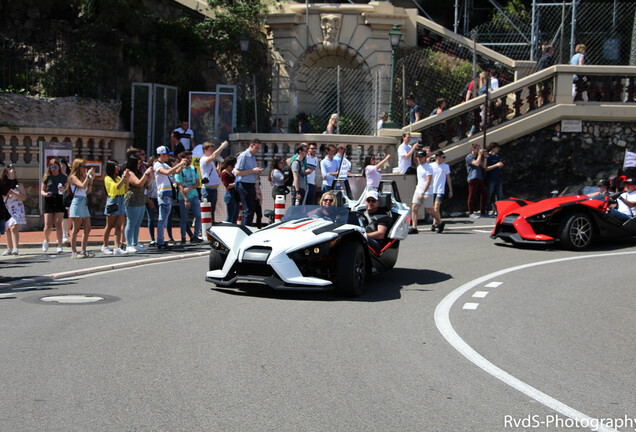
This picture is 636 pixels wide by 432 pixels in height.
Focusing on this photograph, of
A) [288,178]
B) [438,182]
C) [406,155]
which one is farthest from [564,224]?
[288,178]

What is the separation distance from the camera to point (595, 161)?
23297 mm

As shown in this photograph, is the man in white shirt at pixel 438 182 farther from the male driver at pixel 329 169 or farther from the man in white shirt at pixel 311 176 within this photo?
the man in white shirt at pixel 311 176

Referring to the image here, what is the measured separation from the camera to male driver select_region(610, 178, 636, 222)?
50.8 ft

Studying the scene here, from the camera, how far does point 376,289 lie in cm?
1090

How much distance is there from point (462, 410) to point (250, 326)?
10.1ft

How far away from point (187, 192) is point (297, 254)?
6294mm

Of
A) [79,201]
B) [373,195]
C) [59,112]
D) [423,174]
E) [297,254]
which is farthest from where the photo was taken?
[59,112]

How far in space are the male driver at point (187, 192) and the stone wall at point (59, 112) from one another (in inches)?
235

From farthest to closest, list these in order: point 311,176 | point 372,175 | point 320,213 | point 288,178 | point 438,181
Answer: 1. point 372,175
2. point 438,181
3. point 311,176
4. point 288,178
5. point 320,213

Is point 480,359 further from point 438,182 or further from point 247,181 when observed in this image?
point 438,182

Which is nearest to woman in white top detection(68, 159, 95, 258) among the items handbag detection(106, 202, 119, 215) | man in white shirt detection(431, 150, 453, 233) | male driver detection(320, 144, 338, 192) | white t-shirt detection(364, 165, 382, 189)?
handbag detection(106, 202, 119, 215)

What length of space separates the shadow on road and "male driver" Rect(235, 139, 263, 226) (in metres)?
3.73

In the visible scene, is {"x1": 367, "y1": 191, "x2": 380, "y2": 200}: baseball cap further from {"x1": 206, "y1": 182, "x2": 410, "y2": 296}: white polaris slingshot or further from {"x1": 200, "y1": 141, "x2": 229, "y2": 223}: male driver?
{"x1": 200, "y1": 141, "x2": 229, "y2": 223}: male driver

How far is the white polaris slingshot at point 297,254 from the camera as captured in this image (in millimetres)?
9695
